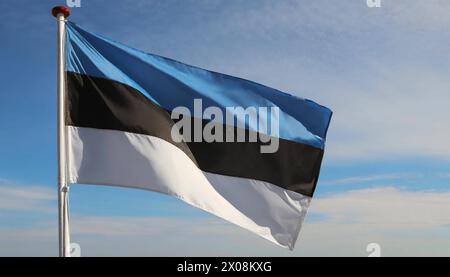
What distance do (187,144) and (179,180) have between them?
1113mm

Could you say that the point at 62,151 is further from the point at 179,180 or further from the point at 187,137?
the point at 187,137

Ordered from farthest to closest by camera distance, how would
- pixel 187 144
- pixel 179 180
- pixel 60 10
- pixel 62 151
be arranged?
pixel 187 144 → pixel 179 180 → pixel 60 10 → pixel 62 151

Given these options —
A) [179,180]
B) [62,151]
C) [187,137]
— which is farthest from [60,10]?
[179,180]

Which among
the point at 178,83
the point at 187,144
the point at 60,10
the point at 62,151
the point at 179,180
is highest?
the point at 60,10

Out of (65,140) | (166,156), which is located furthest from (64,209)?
(166,156)

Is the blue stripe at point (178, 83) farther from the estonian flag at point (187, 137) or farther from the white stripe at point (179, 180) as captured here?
the white stripe at point (179, 180)

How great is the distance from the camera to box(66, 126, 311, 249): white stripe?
440 inches

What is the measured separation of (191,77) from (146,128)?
5.48ft

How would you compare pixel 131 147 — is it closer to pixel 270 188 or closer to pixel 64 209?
pixel 64 209

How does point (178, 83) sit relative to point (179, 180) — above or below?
above

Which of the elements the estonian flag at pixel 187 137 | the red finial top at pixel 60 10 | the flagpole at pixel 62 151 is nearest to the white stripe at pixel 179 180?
the estonian flag at pixel 187 137

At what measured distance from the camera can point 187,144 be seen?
489 inches

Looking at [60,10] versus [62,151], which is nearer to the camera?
[62,151]

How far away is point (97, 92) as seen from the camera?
11.6 metres
